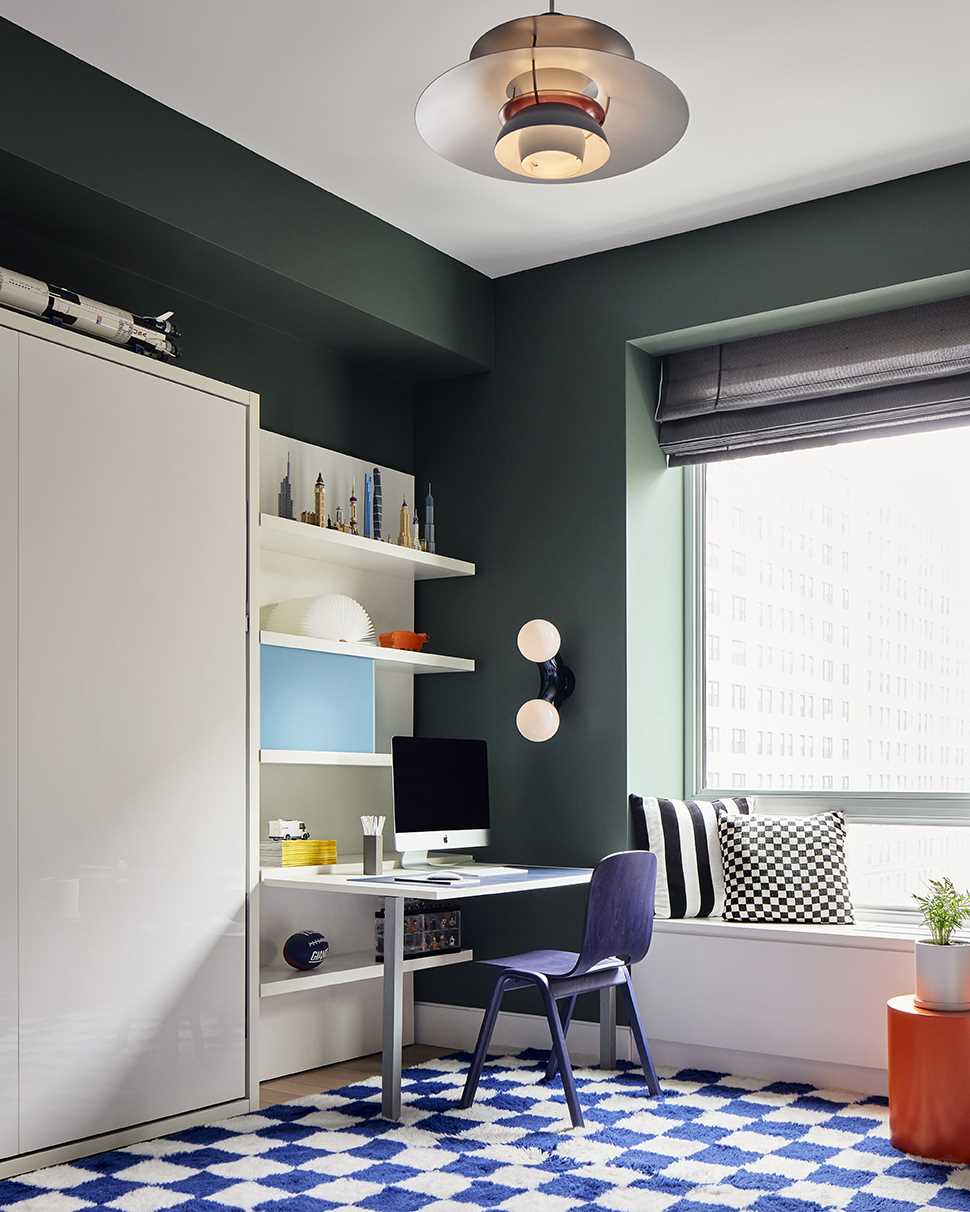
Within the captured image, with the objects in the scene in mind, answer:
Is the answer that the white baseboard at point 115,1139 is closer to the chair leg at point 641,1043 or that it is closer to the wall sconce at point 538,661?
the chair leg at point 641,1043

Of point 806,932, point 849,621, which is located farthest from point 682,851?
point 849,621

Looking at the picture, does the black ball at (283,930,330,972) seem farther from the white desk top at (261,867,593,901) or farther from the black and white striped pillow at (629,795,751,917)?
A: the black and white striped pillow at (629,795,751,917)

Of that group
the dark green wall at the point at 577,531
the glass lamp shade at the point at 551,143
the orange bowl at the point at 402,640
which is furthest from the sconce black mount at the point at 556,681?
the glass lamp shade at the point at 551,143

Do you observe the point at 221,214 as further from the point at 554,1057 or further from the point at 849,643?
the point at 554,1057

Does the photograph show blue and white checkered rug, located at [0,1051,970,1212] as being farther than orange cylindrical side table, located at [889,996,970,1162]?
No

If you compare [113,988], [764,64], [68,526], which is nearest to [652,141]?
[764,64]

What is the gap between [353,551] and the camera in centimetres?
446

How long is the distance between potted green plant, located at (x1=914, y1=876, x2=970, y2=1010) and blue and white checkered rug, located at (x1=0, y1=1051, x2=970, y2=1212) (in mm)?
406

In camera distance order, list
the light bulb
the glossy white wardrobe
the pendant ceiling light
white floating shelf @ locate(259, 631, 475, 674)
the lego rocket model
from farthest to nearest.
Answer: white floating shelf @ locate(259, 631, 475, 674)
the lego rocket model
the glossy white wardrobe
the light bulb
the pendant ceiling light

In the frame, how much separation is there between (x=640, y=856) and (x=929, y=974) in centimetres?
86

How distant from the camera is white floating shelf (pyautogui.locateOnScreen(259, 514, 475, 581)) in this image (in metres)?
4.12

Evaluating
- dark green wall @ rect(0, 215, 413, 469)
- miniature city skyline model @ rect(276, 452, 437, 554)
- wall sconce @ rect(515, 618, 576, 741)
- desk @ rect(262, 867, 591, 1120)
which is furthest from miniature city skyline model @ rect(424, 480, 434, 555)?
desk @ rect(262, 867, 591, 1120)

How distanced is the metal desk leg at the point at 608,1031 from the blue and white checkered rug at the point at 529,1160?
28cm

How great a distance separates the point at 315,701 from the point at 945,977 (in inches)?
84.4
